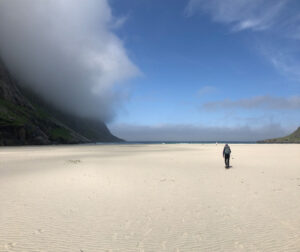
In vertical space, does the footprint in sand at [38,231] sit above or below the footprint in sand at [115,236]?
below

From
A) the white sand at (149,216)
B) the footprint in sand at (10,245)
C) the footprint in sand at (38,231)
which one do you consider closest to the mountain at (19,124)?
the white sand at (149,216)

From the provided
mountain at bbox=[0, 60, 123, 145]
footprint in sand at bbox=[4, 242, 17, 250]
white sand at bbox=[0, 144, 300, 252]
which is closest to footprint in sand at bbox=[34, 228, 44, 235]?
white sand at bbox=[0, 144, 300, 252]

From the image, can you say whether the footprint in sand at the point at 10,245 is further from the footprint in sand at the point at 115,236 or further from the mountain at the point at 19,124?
the mountain at the point at 19,124

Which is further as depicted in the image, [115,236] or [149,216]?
[149,216]

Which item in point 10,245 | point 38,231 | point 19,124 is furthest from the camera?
point 19,124

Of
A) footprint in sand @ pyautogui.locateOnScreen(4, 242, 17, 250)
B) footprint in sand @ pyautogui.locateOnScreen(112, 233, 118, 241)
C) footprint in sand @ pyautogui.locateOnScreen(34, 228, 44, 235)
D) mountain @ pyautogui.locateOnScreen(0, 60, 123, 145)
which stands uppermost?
mountain @ pyautogui.locateOnScreen(0, 60, 123, 145)

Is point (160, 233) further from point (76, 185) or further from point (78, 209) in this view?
point (76, 185)

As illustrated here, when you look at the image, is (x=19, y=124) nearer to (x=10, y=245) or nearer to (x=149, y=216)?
(x=10, y=245)

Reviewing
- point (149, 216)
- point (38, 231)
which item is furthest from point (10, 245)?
point (149, 216)

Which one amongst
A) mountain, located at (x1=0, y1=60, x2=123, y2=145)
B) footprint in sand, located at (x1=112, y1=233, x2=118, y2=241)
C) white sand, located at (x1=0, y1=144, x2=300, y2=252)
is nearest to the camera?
white sand, located at (x1=0, y1=144, x2=300, y2=252)

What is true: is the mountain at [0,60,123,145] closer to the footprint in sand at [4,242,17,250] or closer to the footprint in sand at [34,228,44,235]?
the footprint in sand at [34,228,44,235]

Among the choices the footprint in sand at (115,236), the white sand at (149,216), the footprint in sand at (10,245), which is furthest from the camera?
the footprint in sand at (115,236)

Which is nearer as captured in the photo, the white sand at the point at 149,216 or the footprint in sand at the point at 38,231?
the white sand at the point at 149,216

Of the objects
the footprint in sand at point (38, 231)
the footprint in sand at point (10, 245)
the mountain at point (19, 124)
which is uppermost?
the mountain at point (19, 124)
